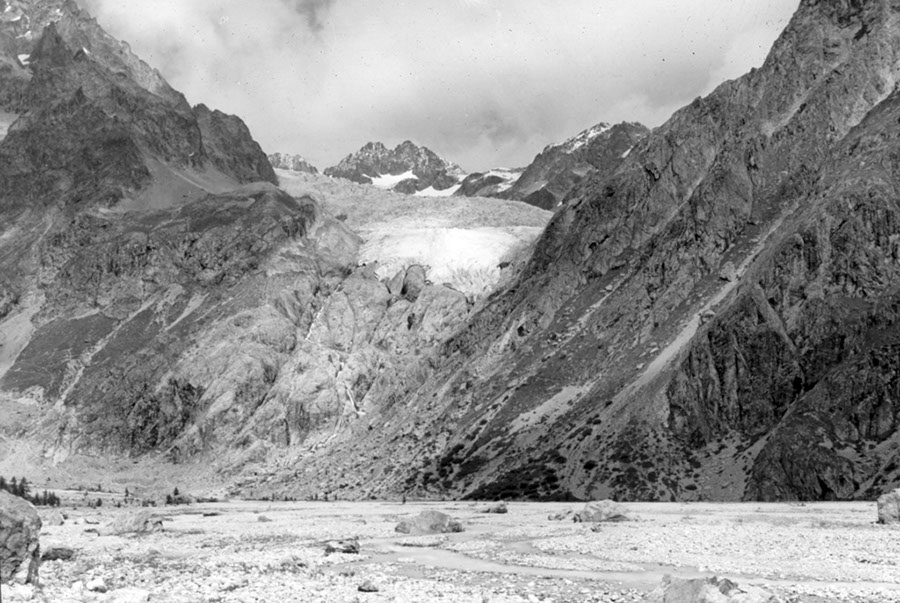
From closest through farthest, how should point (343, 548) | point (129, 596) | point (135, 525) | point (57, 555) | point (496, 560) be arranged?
point (129, 596), point (57, 555), point (496, 560), point (343, 548), point (135, 525)

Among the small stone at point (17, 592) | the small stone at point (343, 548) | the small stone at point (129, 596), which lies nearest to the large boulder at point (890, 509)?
the small stone at point (343, 548)

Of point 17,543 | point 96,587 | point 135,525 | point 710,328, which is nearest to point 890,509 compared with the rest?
point 96,587

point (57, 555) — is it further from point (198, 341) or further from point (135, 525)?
point (198, 341)

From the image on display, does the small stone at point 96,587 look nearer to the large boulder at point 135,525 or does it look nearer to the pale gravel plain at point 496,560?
the pale gravel plain at point 496,560

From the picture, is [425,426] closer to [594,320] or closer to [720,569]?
[594,320]

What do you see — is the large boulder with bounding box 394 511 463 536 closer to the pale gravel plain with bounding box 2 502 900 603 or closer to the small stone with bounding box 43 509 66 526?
the pale gravel plain with bounding box 2 502 900 603
